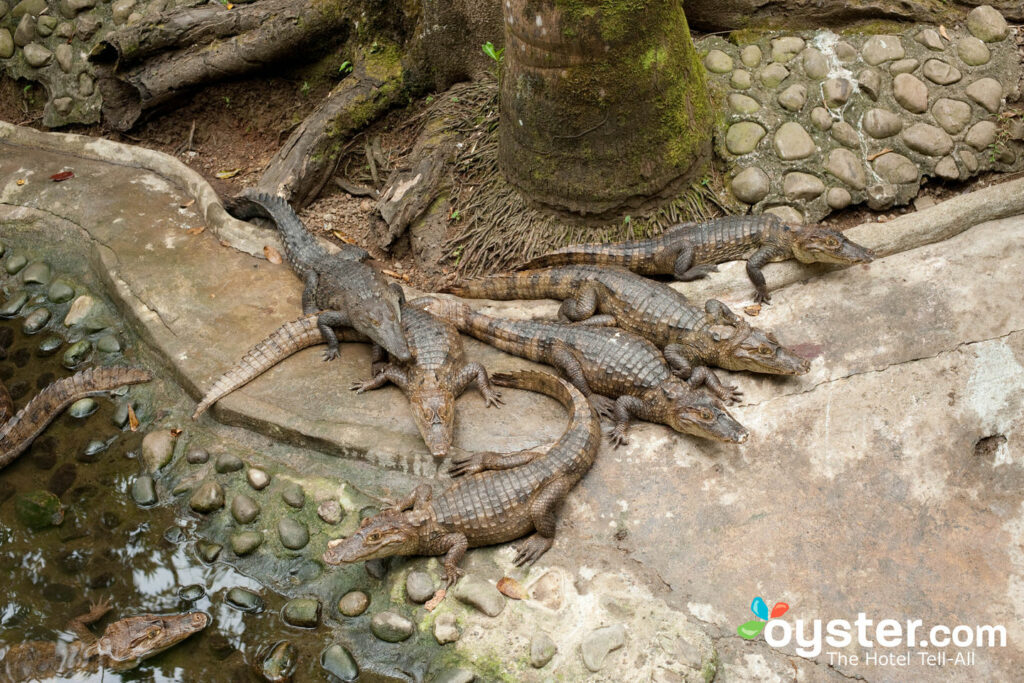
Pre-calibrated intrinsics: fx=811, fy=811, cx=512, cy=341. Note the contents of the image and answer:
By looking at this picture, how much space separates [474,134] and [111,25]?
432 centimetres

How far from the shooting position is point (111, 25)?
813 centimetres

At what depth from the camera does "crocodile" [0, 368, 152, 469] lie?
194 inches

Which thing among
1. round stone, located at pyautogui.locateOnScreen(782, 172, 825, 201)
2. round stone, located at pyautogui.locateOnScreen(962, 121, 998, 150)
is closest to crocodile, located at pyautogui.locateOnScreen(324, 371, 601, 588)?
round stone, located at pyautogui.locateOnScreen(782, 172, 825, 201)

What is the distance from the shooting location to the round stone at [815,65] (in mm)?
6141

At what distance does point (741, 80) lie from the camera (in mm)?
6176

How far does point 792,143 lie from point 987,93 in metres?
1.53

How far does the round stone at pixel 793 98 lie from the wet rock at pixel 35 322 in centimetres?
562

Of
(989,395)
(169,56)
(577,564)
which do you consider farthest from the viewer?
(169,56)

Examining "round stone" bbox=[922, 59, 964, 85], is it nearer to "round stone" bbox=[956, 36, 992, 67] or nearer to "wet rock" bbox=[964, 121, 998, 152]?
"round stone" bbox=[956, 36, 992, 67]

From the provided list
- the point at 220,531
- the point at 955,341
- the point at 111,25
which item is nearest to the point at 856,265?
the point at 955,341

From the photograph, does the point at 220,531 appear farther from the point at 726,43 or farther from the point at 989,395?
the point at 726,43

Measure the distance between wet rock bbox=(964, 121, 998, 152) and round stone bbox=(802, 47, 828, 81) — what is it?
44.3 inches

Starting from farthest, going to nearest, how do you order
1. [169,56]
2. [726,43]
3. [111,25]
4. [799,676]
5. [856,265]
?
1. [111,25]
2. [169,56]
3. [726,43]
4. [856,265]
5. [799,676]

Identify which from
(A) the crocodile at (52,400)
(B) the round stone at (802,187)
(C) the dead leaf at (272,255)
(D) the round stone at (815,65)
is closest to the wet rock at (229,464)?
(A) the crocodile at (52,400)
